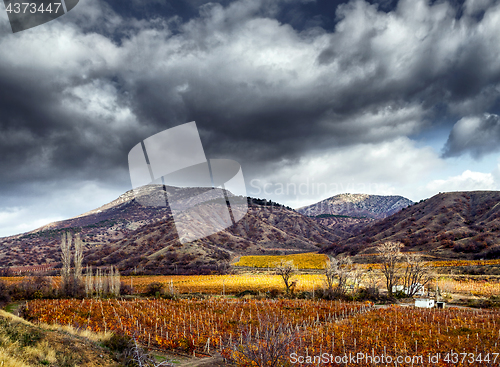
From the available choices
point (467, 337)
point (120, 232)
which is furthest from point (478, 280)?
point (120, 232)

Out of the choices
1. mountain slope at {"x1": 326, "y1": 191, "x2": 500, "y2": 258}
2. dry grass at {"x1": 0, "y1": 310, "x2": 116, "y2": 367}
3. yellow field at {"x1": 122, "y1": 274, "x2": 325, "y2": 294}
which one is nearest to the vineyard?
dry grass at {"x1": 0, "y1": 310, "x2": 116, "y2": 367}

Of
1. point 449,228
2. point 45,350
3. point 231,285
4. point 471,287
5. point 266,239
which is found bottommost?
point 471,287

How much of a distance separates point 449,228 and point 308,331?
78.5 m

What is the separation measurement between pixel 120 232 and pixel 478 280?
127429 mm

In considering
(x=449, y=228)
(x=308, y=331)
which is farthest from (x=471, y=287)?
(x=449, y=228)

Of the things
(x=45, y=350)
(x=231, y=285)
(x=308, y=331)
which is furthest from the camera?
(x=231, y=285)

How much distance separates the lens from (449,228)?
75812 mm

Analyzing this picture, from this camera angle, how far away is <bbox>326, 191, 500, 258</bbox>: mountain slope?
58.9 m

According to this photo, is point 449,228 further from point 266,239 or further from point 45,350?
point 45,350

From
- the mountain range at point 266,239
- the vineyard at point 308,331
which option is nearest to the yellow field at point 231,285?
the vineyard at point 308,331

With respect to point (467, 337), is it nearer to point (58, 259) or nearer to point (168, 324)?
point (168, 324)

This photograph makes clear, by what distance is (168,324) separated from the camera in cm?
1711

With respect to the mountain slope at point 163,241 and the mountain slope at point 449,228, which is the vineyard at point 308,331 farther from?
the mountain slope at point 449,228

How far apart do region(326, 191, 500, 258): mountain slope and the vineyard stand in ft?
164
